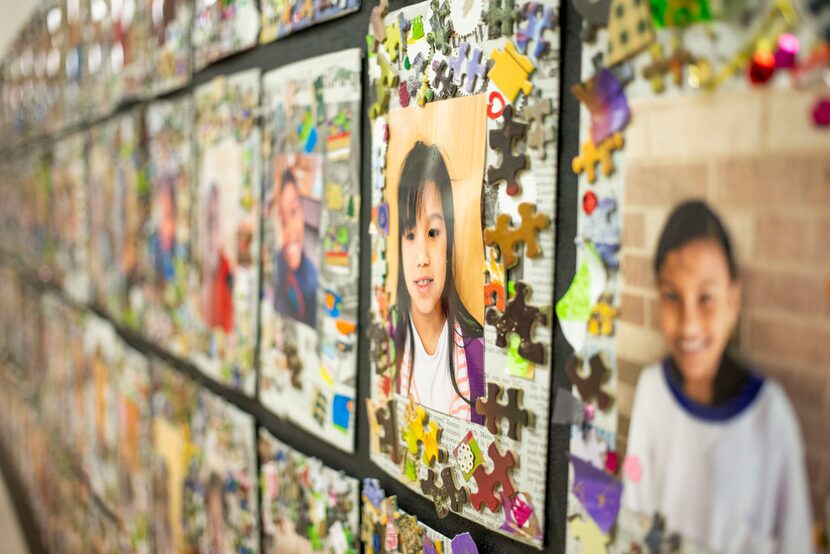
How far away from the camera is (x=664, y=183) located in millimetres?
521

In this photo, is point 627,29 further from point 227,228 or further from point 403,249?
point 227,228

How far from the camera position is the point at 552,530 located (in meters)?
0.67

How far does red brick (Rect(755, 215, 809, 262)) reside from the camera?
44 centimetres

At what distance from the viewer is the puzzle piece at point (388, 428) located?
877mm

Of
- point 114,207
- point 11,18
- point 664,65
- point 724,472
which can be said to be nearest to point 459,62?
point 664,65

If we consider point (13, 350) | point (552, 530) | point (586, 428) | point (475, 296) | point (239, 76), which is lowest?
point (13, 350)

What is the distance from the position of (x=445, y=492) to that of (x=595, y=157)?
42cm

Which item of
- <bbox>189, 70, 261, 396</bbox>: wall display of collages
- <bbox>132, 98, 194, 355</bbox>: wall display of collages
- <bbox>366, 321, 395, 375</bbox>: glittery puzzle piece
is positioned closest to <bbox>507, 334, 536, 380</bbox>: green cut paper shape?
<bbox>366, 321, 395, 375</bbox>: glittery puzzle piece

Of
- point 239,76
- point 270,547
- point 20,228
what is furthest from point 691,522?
point 20,228

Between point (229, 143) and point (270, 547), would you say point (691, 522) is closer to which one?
point (270, 547)

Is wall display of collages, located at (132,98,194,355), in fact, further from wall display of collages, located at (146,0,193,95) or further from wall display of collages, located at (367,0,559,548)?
wall display of collages, located at (367,0,559,548)

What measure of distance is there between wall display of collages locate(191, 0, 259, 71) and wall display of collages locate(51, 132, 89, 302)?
1191 mm

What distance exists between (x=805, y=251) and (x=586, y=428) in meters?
0.25

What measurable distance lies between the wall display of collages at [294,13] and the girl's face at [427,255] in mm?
308
